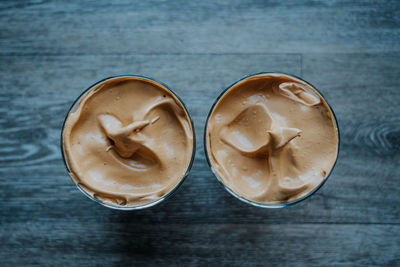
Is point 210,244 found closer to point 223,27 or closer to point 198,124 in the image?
point 198,124

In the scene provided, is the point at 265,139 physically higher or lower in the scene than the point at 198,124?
higher

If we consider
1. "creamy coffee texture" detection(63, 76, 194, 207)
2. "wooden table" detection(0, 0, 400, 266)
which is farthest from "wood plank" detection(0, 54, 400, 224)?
"creamy coffee texture" detection(63, 76, 194, 207)

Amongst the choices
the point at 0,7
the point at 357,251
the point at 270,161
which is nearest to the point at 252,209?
the point at 270,161

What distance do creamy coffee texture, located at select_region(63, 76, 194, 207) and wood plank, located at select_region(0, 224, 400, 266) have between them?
0.29 metres

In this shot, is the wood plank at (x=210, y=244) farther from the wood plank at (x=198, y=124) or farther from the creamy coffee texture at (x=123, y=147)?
the creamy coffee texture at (x=123, y=147)

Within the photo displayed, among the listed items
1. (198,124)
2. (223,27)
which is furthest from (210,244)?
(223,27)

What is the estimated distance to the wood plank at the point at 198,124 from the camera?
4.14ft

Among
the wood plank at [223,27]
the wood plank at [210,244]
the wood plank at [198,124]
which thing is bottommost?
the wood plank at [210,244]

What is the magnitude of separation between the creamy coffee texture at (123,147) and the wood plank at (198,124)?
23 centimetres

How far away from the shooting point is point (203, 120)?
124cm

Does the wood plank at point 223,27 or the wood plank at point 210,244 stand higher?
the wood plank at point 223,27

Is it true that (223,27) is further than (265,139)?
Yes

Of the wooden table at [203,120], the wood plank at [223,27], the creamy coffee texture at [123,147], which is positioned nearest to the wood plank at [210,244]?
the wooden table at [203,120]

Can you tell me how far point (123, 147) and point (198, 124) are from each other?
340 millimetres
